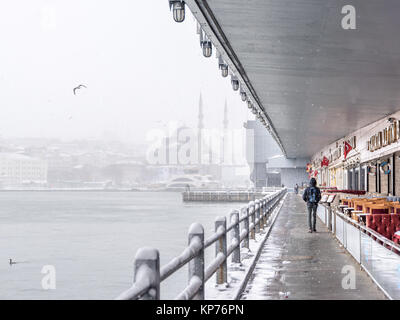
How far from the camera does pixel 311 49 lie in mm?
14273

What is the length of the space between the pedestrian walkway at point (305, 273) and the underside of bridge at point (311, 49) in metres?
4.64

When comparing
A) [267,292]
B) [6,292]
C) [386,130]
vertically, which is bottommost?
[6,292]

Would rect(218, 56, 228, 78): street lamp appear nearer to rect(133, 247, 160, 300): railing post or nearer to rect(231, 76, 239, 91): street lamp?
rect(231, 76, 239, 91): street lamp

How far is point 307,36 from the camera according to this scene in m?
13.0

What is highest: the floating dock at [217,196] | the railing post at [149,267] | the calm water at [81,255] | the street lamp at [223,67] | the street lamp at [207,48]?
the street lamp at [223,67]

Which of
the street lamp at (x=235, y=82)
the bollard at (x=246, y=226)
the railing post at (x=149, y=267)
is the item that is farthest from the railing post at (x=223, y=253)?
the street lamp at (x=235, y=82)

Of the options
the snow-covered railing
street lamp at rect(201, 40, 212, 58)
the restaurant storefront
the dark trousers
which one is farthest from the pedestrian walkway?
the restaurant storefront

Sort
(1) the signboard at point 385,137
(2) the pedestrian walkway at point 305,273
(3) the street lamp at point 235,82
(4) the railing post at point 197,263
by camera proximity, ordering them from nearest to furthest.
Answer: (4) the railing post at point 197,263
(2) the pedestrian walkway at point 305,273
(3) the street lamp at point 235,82
(1) the signboard at point 385,137

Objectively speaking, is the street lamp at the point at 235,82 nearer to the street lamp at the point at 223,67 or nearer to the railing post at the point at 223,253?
the street lamp at the point at 223,67

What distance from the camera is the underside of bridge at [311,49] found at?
430 inches

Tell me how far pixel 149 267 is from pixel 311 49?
1108cm
